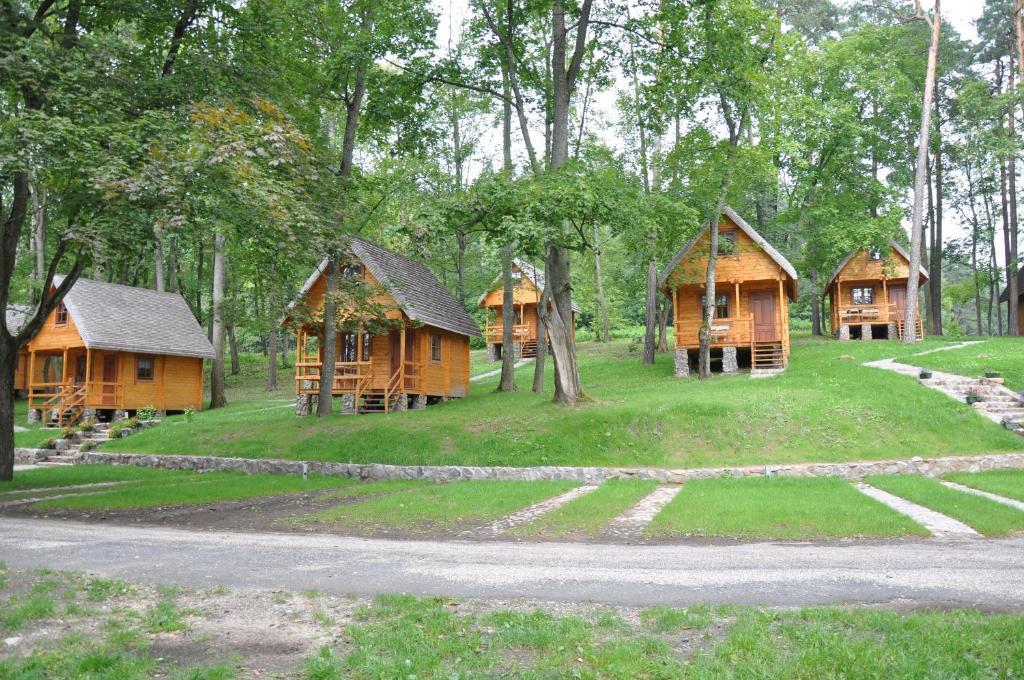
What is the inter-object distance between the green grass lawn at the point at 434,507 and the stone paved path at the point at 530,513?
208 mm

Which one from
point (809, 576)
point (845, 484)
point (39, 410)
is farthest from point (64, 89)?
point (39, 410)

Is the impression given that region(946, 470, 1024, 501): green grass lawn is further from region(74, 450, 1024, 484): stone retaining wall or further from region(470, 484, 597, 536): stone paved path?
region(470, 484, 597, 536): stone paved path

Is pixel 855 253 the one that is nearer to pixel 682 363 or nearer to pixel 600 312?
pixel 682 363

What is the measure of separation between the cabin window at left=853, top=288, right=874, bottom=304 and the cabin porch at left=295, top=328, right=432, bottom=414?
1066 inches

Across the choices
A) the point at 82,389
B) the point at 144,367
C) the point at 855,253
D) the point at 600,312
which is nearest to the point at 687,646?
the point at 82,389

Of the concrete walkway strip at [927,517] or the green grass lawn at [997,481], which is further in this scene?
the green grass lawn at [997,481]

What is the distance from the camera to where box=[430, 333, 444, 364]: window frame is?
Answer: 2852 cm

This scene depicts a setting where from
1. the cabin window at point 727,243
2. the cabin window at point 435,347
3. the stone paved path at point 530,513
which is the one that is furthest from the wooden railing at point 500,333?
the stone paved path at point 530,513

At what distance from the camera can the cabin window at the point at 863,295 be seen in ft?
133

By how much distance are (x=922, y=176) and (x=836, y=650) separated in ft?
111

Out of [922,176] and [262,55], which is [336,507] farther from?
[922,176]

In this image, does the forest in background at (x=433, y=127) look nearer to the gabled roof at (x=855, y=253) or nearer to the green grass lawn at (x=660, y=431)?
the gabled roof at (x=855, y=253)

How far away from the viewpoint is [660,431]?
18719 mm

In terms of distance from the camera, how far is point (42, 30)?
13992mm
